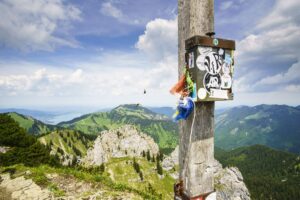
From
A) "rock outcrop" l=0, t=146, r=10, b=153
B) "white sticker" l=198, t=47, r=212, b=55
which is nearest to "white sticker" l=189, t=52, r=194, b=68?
"white sticker" l=198, t=47, r=212, b=55

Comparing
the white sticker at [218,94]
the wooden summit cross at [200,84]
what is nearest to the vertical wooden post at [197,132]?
the wooden summit cross at [200,84]

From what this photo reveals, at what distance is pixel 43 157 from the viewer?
25.0 metres

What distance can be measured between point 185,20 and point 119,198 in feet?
27.9

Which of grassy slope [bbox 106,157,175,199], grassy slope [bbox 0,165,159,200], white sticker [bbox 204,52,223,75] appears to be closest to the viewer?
white sticker [bbox 204,52,223,75]

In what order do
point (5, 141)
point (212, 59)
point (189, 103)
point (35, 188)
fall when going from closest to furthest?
point (189, 103) < point (212, 59) < point (35, 188) < point (5, 141)

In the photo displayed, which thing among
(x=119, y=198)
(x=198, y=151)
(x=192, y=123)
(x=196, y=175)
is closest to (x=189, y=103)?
(x=192, y=123)

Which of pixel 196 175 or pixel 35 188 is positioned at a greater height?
pixel 196 175

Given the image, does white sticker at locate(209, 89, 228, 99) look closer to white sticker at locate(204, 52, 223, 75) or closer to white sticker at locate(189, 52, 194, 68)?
white sticker at locate(204, 52, 223, 75)

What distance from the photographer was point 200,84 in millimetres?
3180

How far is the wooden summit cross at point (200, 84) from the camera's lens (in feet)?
10.5

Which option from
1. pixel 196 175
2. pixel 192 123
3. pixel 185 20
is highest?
pixel 185 20

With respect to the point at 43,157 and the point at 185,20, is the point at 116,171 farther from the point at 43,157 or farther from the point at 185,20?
the point at 185,20

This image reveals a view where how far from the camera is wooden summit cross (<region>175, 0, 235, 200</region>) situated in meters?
3.20

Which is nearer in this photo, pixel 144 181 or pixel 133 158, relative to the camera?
pixel 144 181
